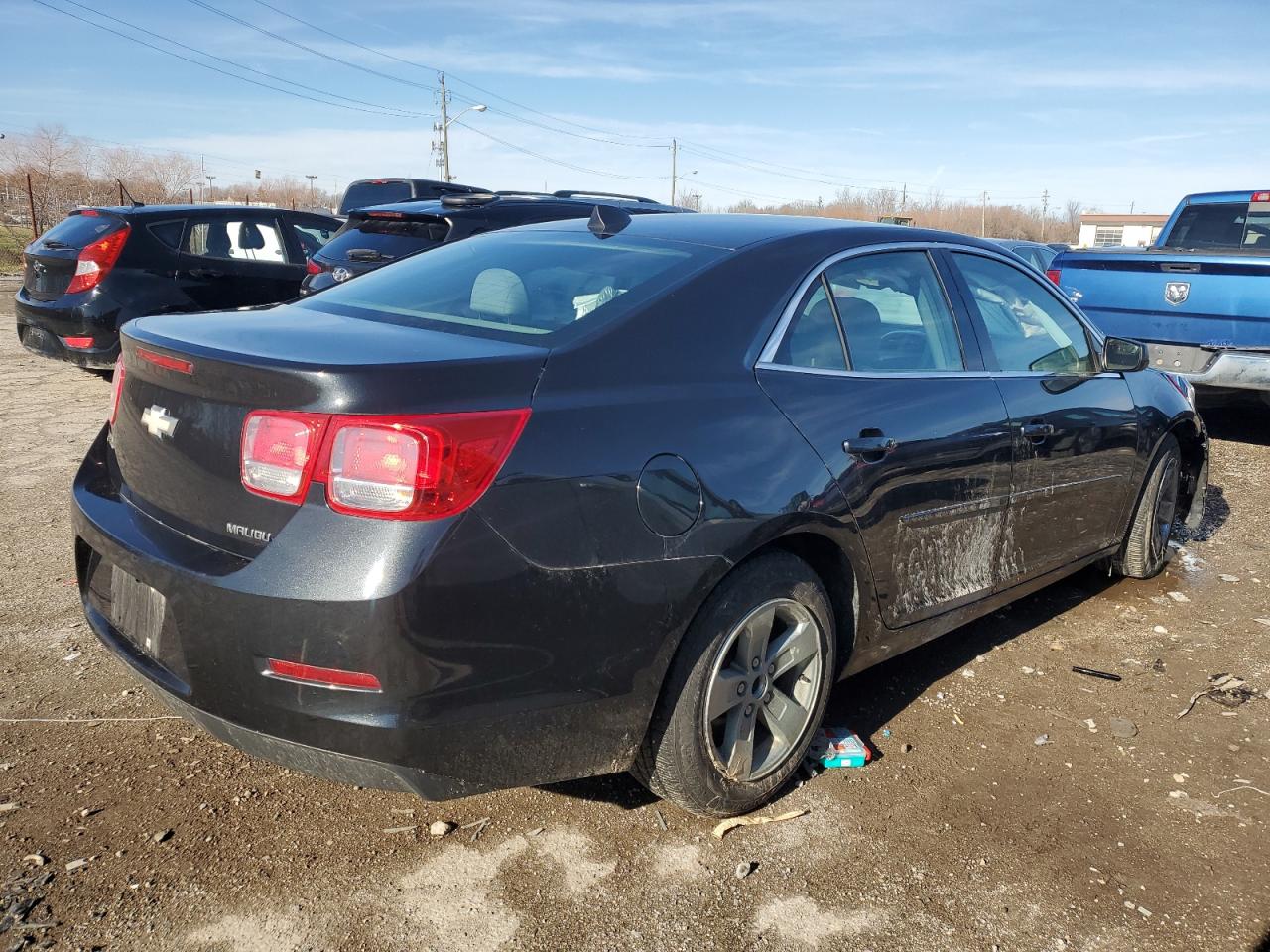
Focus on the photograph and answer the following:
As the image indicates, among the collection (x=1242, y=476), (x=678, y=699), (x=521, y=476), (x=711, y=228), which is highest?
(x=711, y=228)

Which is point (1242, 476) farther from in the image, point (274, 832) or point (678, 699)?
point (274, 832)

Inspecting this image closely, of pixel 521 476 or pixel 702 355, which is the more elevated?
pixel 702 355

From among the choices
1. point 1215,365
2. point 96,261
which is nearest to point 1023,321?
point 1215,365

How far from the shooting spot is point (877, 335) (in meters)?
3.40

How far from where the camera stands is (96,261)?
8281 millimetres

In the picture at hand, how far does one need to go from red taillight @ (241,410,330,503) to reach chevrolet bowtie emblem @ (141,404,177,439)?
0.33 metres

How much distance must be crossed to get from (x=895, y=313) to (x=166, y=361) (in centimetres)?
223

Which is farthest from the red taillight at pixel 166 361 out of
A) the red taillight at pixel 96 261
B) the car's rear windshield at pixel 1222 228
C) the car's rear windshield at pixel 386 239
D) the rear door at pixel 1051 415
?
the car's rear windshield at pixel 1222 228

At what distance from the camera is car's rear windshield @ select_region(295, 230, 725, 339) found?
9.40 feet

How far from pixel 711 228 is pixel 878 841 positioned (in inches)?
76.4

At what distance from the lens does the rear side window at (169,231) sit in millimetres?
8508

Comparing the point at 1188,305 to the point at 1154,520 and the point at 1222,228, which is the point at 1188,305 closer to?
the point at 1222,228

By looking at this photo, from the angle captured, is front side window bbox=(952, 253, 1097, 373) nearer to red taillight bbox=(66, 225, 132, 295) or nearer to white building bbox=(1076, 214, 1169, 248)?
red taillight bbox=(66, 225, 132, 295)

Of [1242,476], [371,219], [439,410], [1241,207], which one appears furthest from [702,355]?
[1241,207]
